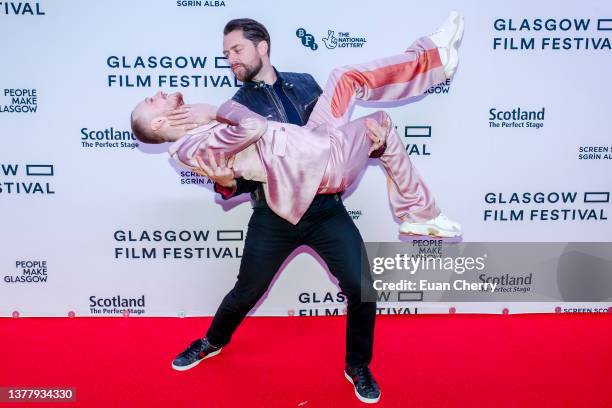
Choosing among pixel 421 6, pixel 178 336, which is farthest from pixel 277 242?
pixel 421 6

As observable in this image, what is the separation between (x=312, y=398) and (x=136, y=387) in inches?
34.7

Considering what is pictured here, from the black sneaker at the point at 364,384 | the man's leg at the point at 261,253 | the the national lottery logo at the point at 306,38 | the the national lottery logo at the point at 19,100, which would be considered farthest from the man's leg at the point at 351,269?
the the national lottery logo at the point at 19,100

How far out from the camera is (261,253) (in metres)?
2.51

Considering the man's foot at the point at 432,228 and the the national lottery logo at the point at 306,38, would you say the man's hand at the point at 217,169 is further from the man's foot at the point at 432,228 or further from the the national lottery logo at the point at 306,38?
the the national lottery logo at the point at 306,38

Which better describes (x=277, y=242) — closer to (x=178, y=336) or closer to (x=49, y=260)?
(x=178, y=336)

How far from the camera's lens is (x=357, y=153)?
8.09 feet

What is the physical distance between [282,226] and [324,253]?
9.3 inches

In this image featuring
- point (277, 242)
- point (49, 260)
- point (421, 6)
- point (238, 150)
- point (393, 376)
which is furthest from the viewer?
point (49, 260)

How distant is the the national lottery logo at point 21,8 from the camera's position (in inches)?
122

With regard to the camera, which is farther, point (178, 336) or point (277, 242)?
point (178, 336)

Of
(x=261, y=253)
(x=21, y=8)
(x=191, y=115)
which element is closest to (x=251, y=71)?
(x=191, y=115)

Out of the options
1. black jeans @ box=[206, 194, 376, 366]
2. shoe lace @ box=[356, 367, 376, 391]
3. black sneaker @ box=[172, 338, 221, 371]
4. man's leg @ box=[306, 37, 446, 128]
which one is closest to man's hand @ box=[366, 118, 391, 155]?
man's leg @ box=[306, 37, 446, 128]

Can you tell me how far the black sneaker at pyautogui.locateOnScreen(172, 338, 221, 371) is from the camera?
2773mm

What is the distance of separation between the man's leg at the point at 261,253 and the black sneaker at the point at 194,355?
0.33m
